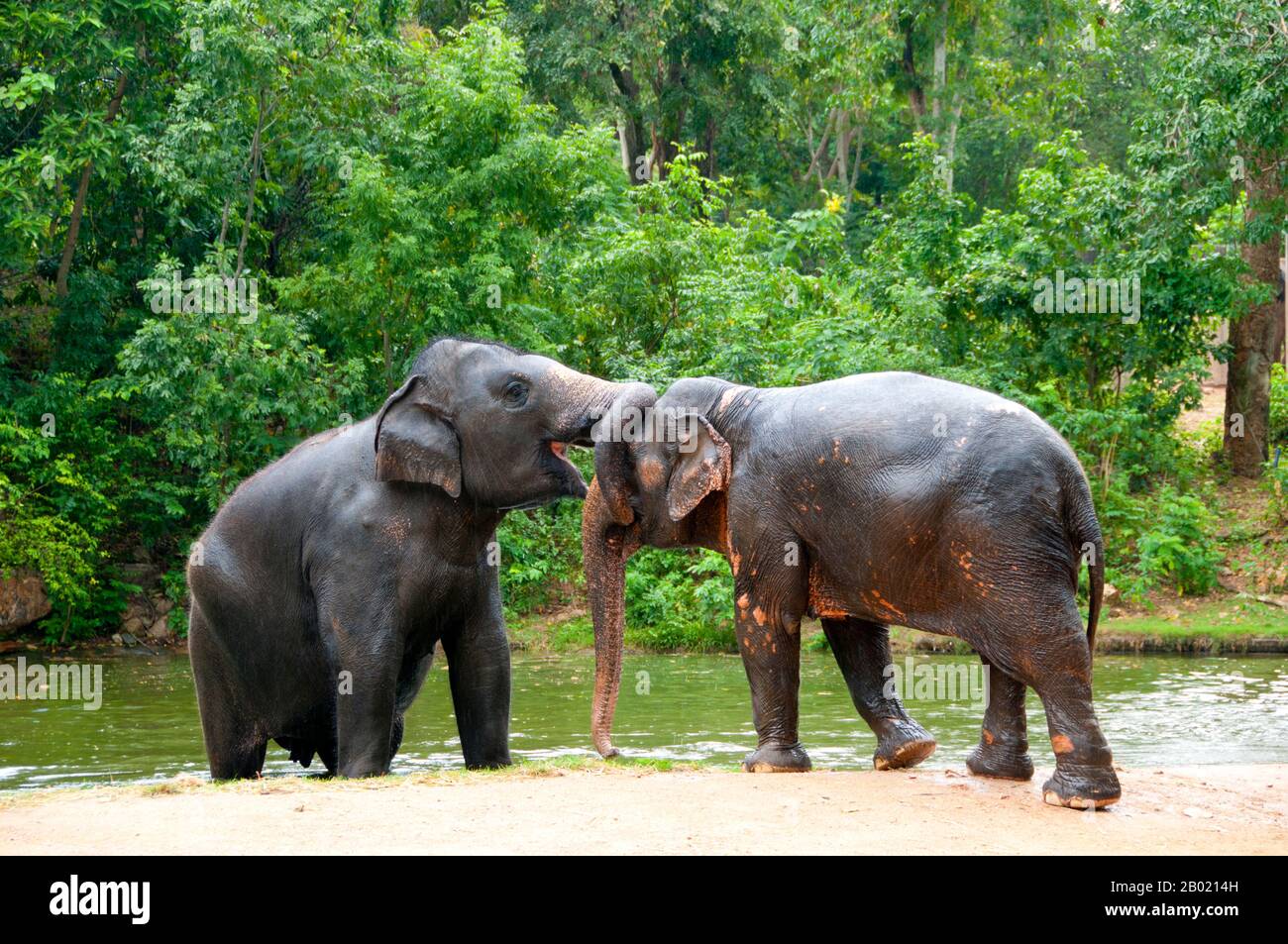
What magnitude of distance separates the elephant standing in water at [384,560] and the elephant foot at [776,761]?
55.4 inches

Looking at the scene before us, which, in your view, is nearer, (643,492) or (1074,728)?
(1074,728)

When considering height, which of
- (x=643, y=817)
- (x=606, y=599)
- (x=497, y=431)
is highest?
(x=497, y=431)

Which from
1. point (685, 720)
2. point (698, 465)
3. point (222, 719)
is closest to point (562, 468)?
point (698, 465)

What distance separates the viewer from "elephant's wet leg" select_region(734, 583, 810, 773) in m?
7.57

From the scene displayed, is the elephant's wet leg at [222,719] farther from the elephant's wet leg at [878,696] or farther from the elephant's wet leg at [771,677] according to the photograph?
the elephant's wet leg at [878,696]

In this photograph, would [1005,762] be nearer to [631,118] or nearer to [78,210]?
[78,210]

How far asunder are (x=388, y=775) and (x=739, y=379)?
13.3 metres

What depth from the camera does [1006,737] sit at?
7547 mm

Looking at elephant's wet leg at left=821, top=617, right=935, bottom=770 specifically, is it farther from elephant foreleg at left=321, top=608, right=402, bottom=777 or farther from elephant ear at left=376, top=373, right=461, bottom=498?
elephant foreleg at left=321, top=608, right=402, bottom=777

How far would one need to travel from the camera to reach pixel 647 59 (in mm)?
32219

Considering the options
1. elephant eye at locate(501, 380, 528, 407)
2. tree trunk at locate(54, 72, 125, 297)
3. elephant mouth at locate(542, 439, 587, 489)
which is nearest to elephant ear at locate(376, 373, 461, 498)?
elephant eye at locate(501, 380, 528, 407)

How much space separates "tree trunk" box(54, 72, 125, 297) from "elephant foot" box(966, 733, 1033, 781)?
17647 mm

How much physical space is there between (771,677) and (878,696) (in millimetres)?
727

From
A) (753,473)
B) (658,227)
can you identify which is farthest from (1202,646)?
(753,473)
